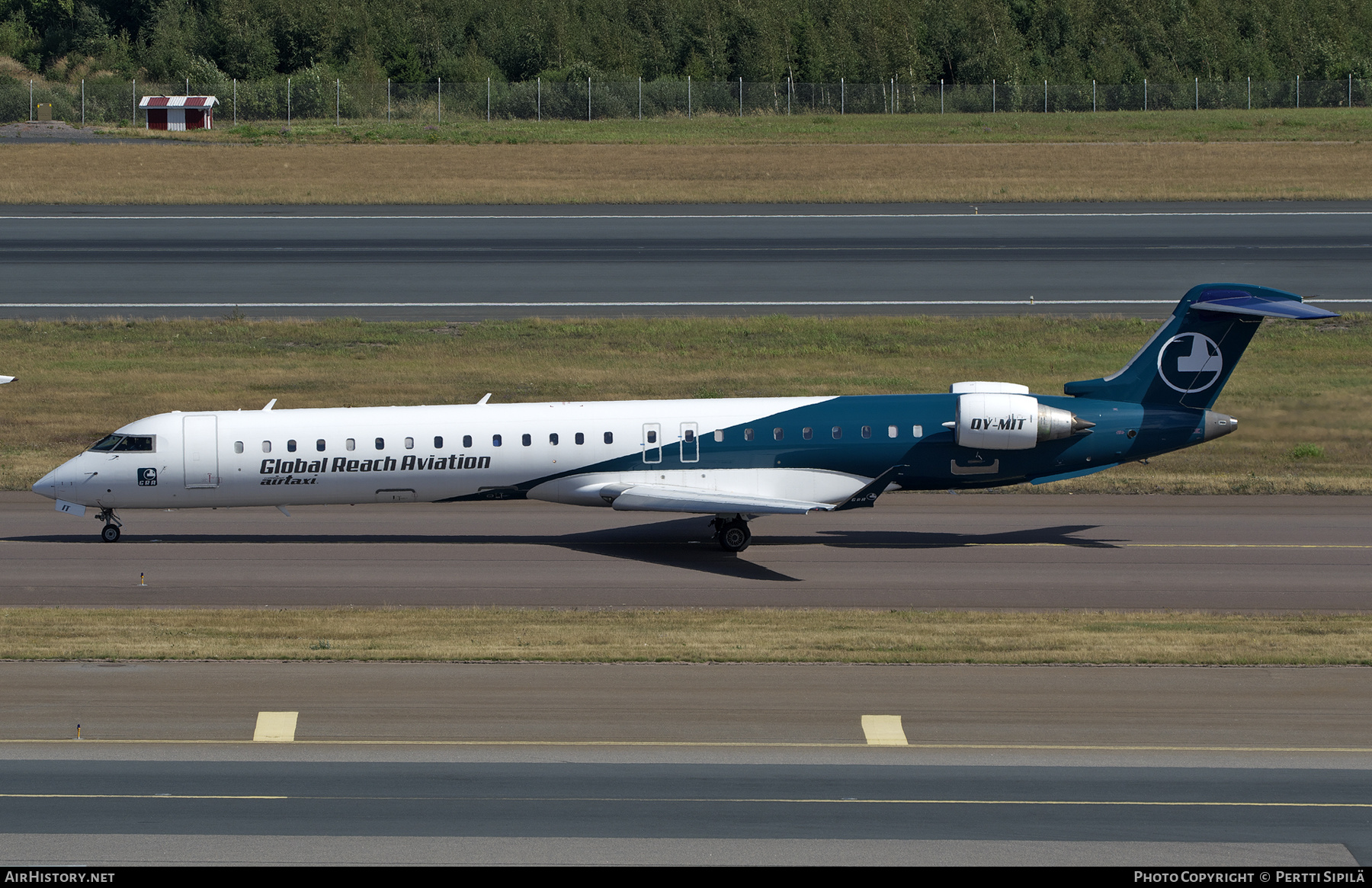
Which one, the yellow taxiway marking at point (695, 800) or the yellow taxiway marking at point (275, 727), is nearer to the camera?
the yellow taxiway marking at point (695, 800)

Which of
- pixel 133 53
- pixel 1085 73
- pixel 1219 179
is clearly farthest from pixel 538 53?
pixel 1219 179

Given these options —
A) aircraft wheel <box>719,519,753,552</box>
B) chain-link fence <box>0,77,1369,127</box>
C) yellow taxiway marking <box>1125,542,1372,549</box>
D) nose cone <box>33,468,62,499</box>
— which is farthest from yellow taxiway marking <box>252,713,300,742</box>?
chain-link fence <box>0,77,1369,127</box>

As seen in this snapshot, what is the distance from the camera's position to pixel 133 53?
372 feet

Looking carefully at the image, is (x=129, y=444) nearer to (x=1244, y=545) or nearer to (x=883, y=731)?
(x=883, y=731)

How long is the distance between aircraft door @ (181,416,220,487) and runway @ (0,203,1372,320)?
71.0 feet

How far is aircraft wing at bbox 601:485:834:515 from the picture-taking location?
28.9 meters

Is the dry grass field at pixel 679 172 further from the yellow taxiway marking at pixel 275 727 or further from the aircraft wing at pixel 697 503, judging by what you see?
the yellow taxiway marking at pixel 275 727

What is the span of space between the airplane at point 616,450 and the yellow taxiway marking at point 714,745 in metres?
11.0

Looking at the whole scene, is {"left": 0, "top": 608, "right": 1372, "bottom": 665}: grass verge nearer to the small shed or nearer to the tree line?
the small shed

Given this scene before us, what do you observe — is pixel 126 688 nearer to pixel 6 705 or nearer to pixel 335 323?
pixel 6 705

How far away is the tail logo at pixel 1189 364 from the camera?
30.5m

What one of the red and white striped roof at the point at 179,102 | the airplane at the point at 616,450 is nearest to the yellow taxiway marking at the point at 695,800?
the airplane at the point at 616,450
